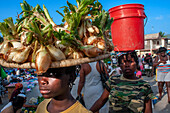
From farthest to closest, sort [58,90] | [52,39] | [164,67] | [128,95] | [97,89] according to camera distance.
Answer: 1. [164,67]
2. [97,89]
3. [128,95]
4. [58,90]
5. [52,39]

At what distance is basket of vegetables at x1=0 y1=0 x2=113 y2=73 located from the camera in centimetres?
100

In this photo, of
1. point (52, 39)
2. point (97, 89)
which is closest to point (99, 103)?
point (97, 89)

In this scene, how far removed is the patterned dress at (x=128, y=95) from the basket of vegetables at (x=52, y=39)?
96 centimetres

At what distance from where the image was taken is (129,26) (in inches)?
108

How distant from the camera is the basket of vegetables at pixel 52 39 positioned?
3.27ft

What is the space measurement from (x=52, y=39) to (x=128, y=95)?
4.62 feet

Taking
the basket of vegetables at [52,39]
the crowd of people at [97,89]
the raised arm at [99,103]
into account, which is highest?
the basket of vegetables at [52,39]

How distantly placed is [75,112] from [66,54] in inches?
24.2

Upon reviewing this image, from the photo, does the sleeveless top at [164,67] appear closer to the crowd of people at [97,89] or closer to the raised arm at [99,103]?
the crowd of people at [97,89]

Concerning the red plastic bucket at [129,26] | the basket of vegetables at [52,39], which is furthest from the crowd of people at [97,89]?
the red plastic bucket at [129,26]

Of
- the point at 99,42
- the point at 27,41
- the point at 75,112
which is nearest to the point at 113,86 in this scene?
the point at 75,112

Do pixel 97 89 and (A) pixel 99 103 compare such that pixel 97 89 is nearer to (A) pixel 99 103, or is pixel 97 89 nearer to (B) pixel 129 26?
(A) pixel 99 103

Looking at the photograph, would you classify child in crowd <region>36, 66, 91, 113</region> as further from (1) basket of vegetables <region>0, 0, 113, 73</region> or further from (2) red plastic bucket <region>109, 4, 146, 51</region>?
(2) red plastic bucket <region>109, 4, 146, 51</region>

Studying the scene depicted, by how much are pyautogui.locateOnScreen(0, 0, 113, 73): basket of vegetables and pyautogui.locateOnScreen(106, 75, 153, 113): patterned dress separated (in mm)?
955
